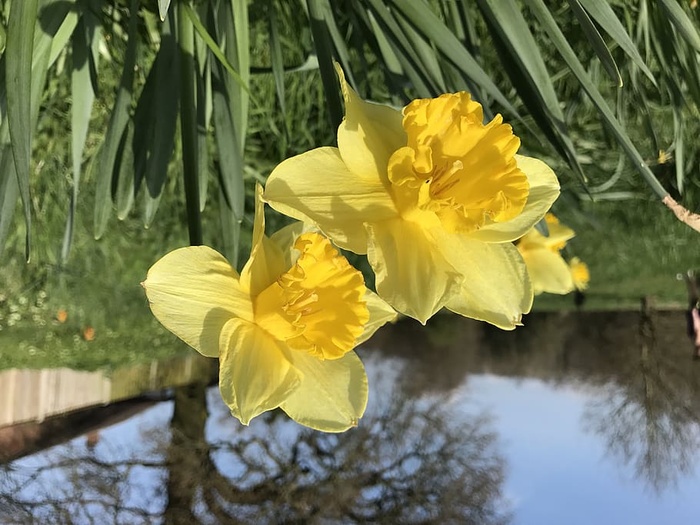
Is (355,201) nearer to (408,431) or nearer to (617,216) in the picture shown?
(617,216)

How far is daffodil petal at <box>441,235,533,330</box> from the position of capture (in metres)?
0.51

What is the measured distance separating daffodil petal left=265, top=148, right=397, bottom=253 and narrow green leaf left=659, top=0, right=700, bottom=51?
1.03 ft

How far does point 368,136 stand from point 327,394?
23 centimetres

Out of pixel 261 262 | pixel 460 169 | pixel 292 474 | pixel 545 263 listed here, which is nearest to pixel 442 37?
pixel 460 169

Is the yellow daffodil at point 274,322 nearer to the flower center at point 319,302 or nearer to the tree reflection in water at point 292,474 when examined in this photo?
the flower center at point 319,302

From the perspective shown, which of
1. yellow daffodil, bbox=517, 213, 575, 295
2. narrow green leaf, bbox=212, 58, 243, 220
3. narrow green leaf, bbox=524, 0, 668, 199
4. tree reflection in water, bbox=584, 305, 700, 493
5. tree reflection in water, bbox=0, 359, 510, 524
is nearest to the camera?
narrow green leaf, bbox=524, 0, 668, 199

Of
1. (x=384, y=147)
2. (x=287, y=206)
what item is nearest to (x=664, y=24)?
(x=384, y=147)

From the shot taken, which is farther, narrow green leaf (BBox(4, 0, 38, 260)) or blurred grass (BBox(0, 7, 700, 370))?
blurred grass (BBox(0, 7, 700, 370))

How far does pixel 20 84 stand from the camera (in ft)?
1.47

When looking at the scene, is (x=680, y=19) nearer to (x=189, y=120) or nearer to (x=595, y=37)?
(x=595, y=37)

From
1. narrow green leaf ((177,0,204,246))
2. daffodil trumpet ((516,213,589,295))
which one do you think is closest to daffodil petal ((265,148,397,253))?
narrow green leaf ((177,0,204,246))

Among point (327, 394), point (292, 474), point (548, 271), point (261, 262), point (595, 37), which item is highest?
point (595, 37)

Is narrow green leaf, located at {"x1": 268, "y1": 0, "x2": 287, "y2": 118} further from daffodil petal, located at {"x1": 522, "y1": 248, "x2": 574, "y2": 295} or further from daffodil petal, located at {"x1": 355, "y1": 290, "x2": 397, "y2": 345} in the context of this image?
daffodil petal, located at {"x1": 522, "y1": 248, "x2": 574, "y2": 295}

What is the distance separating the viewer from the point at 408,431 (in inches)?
163
